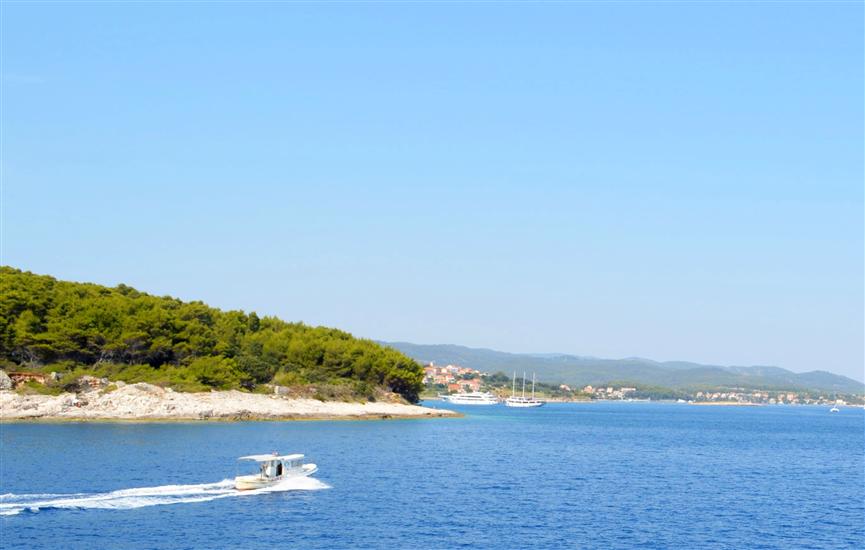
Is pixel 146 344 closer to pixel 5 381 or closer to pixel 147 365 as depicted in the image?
pixel 147 365

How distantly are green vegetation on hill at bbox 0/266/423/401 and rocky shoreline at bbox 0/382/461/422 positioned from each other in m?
2.78

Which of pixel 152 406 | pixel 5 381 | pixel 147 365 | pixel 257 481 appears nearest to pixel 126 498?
pixel 257 481

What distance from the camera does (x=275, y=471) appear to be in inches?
2030

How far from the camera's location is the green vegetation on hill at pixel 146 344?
99000 millimetres

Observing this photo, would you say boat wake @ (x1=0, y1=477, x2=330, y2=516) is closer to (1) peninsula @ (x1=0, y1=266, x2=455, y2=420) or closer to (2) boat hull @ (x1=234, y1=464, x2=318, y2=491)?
(2) boat hull @ (x1=234, y1=464, x2=318, y2=491)

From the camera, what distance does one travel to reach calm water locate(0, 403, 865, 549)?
128 ft

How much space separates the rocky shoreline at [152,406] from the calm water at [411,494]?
22.8 ft

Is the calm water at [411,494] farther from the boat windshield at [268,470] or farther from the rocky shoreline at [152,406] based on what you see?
the rocky shoreline at [152,406]

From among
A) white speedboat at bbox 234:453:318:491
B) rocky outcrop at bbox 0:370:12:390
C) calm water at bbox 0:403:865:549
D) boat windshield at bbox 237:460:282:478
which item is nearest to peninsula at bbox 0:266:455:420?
rocky outcrop at bbox 0:370:12:390

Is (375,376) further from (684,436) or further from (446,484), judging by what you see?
(446,484)

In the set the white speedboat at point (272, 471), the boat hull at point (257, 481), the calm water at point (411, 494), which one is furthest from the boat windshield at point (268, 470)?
the calm water at point (411, 494)

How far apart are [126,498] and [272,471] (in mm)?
9014

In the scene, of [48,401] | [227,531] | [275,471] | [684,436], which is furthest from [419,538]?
[684,436]

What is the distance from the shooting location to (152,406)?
93312mm
